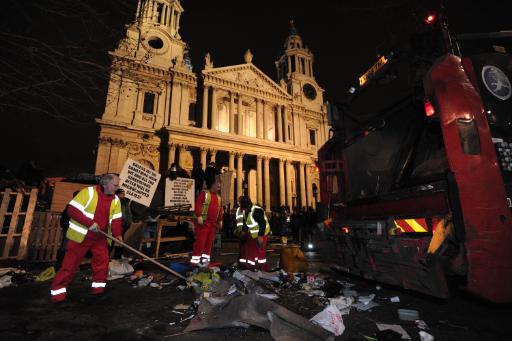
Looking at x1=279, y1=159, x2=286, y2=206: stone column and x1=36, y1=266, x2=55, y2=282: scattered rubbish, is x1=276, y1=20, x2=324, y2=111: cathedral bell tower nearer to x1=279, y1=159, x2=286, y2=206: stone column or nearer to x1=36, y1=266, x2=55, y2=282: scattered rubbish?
x1=279, y1=159, x2=286, y2=206: stone column

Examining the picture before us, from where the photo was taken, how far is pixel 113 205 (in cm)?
389

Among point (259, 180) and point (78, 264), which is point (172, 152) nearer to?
point (259, 180)

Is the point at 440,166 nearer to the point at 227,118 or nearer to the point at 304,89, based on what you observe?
the point at 227,118

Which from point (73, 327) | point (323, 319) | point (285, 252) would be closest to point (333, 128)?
point (285, 252)

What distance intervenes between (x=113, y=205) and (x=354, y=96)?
4.61 metres

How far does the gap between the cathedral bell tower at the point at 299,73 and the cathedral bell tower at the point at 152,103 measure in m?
13.9

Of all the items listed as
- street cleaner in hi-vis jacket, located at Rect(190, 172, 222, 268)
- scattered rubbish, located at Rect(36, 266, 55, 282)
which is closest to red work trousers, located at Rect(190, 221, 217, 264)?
street cleaner in hi-vis jacket, located at Rect(190, 172, 222, 268)

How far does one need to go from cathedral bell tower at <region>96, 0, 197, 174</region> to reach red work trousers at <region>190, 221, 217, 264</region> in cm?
1852

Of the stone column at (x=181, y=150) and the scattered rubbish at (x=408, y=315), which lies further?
the stone column at (x=181, y=150)

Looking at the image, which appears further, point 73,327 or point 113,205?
point 113,205

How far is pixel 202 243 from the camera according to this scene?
199 inches

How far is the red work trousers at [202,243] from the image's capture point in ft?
16.3

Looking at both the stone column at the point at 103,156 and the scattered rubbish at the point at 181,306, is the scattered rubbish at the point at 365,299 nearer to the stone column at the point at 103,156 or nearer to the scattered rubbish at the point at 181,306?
the scattered rubbish at the point at 181,306

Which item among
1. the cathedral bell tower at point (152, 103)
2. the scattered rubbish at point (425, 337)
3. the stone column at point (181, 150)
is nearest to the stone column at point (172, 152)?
the stone column at point (181, 150)
